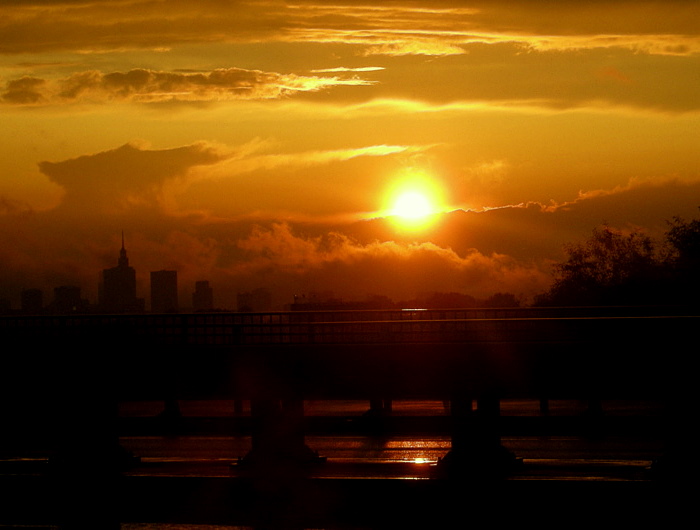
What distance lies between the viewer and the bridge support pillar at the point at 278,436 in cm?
1775

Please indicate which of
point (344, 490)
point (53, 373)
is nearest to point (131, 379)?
point (53, 373)

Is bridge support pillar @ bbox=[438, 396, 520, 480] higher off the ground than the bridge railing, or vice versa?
the bridge railing

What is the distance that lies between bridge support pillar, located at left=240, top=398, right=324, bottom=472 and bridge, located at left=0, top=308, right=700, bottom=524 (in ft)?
0.09

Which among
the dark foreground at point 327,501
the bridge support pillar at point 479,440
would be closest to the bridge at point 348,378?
the bridge support pillar at point 479,440

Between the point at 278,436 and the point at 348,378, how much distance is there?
1.78 m

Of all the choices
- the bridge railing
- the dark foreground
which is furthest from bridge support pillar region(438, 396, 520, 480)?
the bridge railing

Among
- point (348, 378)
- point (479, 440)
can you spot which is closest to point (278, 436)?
point (348, 378)

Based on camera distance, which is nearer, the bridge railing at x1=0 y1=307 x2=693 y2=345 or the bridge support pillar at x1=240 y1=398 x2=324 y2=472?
the bridge support pillar at x1=240 y1=398 x2=324 y2=472

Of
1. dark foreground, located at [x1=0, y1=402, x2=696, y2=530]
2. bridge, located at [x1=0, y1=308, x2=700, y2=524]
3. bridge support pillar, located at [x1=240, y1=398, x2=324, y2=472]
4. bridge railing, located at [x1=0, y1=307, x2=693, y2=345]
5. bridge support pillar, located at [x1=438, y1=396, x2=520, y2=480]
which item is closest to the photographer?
dark foreground, located at [x1=0, y1=402, x2=696, y2=530]

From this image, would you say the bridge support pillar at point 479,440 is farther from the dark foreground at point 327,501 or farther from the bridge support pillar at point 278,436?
the dark foreground at point 327,501

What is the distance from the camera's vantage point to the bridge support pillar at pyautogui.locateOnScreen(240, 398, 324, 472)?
58.2 ft

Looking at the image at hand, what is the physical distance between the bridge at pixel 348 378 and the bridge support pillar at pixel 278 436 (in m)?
0.03

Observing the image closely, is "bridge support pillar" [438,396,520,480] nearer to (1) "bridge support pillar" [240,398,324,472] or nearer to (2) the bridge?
(2) the bridge

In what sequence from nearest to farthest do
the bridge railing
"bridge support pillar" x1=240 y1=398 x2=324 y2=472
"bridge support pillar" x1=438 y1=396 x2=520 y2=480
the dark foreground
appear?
1. the dark foreground
2. "bridge support pillar" x1=438 y1=396 x2=520 y2=480
3. "bridge support pillar" x1=240 y1=398 x2=324 y2=472
4. the bridge railing
